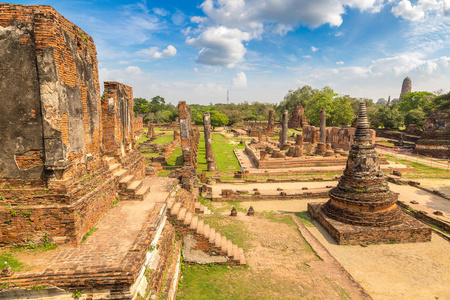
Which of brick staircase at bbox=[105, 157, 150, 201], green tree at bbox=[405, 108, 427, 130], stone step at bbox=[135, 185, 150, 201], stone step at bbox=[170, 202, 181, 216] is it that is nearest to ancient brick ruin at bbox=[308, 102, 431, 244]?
stone step at bbox=[170, 202, 181, 216]

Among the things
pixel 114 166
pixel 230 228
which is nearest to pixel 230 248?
pixel 230 228

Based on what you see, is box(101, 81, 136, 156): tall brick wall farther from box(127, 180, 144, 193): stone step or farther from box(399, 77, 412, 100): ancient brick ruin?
box(399, 77, 412, 100): ancient brick ruin

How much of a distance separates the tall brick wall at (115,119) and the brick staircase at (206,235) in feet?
10.8

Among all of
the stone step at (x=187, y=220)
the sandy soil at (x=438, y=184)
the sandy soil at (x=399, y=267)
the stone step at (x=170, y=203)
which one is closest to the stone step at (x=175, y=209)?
Answer: the stone step at (x=170, y=203)

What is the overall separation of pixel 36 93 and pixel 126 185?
4.01m

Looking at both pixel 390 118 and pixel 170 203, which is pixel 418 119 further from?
pixel 170 203

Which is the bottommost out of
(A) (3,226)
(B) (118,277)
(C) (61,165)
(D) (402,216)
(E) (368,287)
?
(E) (368,287)

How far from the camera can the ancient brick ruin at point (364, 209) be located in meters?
9.42

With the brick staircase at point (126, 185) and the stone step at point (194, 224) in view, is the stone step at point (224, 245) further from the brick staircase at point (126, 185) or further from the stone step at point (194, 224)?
the brick staircase at point (126, 185)

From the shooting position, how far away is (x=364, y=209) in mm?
9992

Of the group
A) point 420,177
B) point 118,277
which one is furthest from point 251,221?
point 420,177

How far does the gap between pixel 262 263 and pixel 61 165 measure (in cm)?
636

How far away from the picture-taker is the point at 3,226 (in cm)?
535

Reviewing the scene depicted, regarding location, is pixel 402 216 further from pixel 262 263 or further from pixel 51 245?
pixel 51 245
